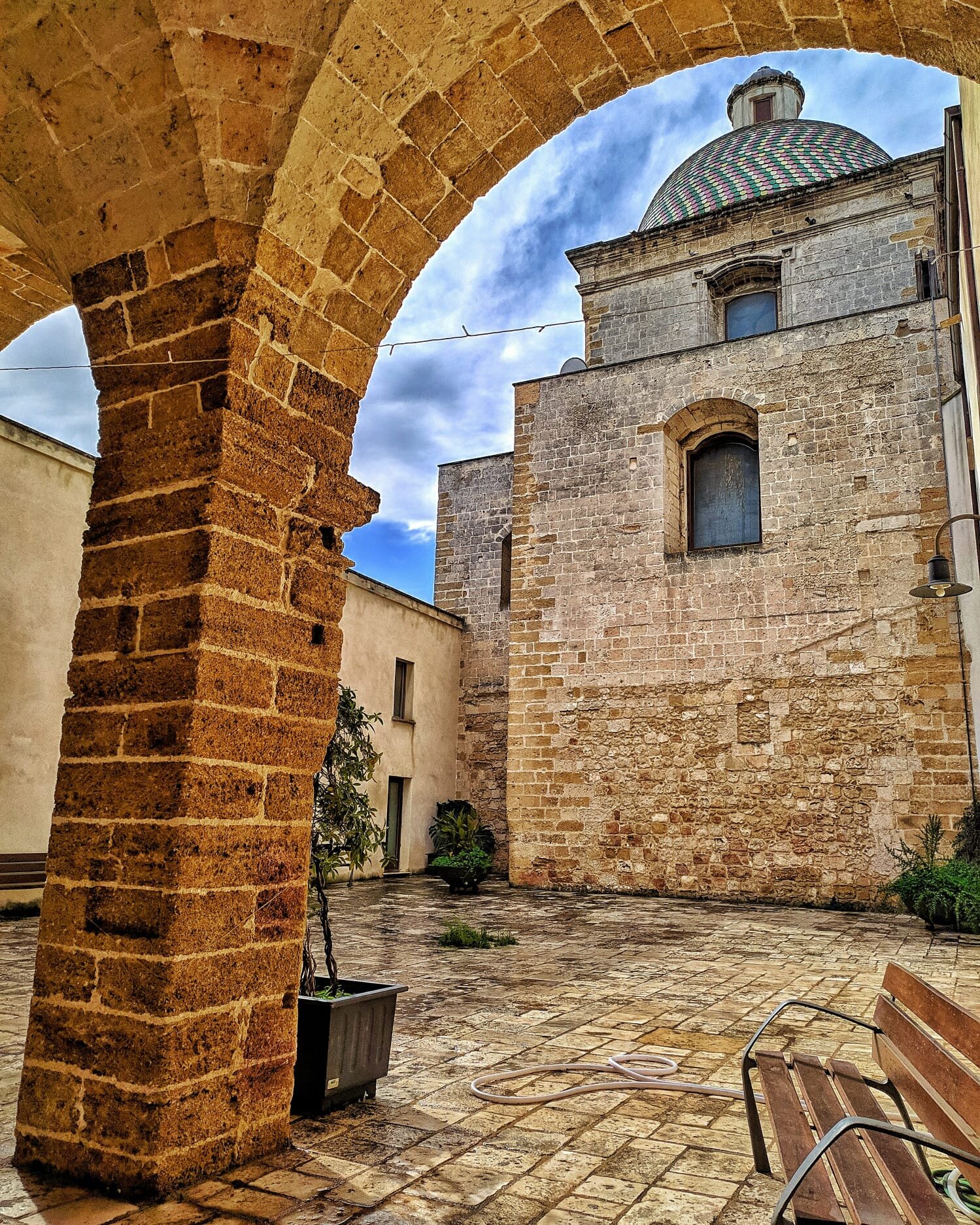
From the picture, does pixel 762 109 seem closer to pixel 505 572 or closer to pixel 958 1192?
pixel 505 572

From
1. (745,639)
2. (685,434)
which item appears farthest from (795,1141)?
(685,434)

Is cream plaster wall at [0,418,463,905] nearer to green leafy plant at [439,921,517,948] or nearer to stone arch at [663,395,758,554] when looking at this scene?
green leafy plant at [439,921,517,948]

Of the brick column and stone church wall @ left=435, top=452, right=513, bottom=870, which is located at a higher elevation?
stone church wall @ left=435, top=452, right=513, bottom=870

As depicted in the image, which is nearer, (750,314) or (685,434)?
(685,434)

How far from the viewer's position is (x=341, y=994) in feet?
10.9

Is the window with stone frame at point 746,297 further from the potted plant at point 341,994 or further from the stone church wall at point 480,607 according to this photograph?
the potted plant at point 341,994

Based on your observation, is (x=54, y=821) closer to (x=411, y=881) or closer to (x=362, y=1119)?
(x=362, y=1119)

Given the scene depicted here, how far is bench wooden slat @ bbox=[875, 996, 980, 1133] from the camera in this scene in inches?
67.9

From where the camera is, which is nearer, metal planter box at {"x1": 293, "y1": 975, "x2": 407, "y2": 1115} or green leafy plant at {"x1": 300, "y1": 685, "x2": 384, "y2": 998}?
metal planter box at {"x1": 293, "y1": 975, "x2": 407, "y2": 1115}

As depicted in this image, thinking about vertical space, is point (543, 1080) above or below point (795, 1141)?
below

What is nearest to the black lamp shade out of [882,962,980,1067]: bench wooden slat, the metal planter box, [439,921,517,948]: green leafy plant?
[439,921,517,948]: green leafy plant

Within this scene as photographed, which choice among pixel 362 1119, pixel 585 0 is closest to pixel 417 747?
pixel 362 1119

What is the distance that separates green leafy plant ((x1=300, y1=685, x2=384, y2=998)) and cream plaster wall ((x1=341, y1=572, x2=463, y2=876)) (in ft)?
29.2

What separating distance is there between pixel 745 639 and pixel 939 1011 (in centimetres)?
977
